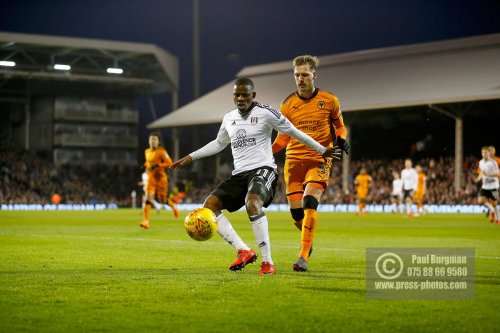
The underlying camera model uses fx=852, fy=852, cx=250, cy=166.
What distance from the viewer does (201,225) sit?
9844 millimetres

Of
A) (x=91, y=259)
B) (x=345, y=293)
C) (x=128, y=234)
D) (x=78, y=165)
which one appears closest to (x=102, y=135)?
(x=78, y=165)

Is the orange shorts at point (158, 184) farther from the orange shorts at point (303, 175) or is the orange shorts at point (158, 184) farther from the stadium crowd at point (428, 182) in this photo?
the stadium crowd at point (428, 182)

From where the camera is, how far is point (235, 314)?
22.5ft

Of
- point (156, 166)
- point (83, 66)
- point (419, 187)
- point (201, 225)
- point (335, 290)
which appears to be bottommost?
point (335, 290)

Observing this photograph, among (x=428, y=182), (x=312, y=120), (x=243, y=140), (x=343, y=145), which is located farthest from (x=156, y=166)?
(x=428, y=182)

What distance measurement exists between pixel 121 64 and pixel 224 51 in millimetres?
20844

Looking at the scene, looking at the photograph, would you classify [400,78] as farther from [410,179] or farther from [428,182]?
[410,179]

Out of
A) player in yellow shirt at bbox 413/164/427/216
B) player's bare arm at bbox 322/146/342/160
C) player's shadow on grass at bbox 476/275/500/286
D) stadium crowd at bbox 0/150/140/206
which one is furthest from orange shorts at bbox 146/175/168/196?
stadium crowd at bbox 0/150/140/206

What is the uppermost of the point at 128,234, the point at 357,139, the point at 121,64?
the point at 121,64

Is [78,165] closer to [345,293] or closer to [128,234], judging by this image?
[128,234]

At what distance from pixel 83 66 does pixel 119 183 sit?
9.52m

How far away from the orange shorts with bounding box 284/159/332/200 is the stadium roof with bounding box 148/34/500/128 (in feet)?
89.0

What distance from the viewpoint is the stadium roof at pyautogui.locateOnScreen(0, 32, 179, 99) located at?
189 feet

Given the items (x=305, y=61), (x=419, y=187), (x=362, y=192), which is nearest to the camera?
(x=305, y=61)
